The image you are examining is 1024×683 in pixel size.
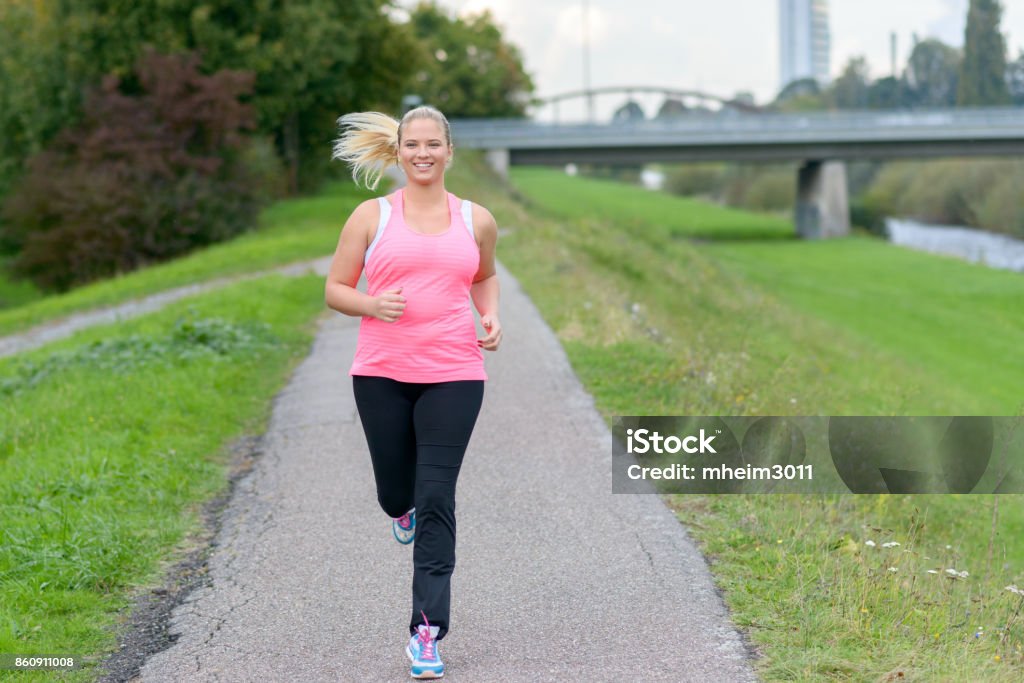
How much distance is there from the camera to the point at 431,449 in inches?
181

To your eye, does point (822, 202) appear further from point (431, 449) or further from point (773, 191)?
point (431, 449)

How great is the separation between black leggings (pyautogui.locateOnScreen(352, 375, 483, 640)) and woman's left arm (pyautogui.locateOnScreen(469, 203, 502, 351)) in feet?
0.70

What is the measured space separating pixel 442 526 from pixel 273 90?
3589 cm

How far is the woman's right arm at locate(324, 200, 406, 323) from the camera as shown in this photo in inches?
178

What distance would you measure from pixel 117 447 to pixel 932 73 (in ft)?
238

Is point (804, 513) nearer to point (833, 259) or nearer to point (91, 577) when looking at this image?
point (91, 577)

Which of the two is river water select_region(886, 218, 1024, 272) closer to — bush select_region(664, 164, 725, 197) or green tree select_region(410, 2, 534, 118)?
green tree select_region(410, 2, 534, 118)

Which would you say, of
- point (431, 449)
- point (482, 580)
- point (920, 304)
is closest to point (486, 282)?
point (431, 449)

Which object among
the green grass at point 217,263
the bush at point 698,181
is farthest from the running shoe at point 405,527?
the bush at point 698,181

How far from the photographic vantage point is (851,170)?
87.0 m

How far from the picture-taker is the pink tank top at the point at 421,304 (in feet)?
14.9

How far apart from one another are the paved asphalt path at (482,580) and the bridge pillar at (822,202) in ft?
163

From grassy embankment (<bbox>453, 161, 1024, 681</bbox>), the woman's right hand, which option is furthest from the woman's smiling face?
grassy embankment (<bbox>453, 161, 1024, 681</bbox>)

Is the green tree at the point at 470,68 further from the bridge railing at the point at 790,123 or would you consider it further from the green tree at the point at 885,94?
the green tree at the point at 885,94
